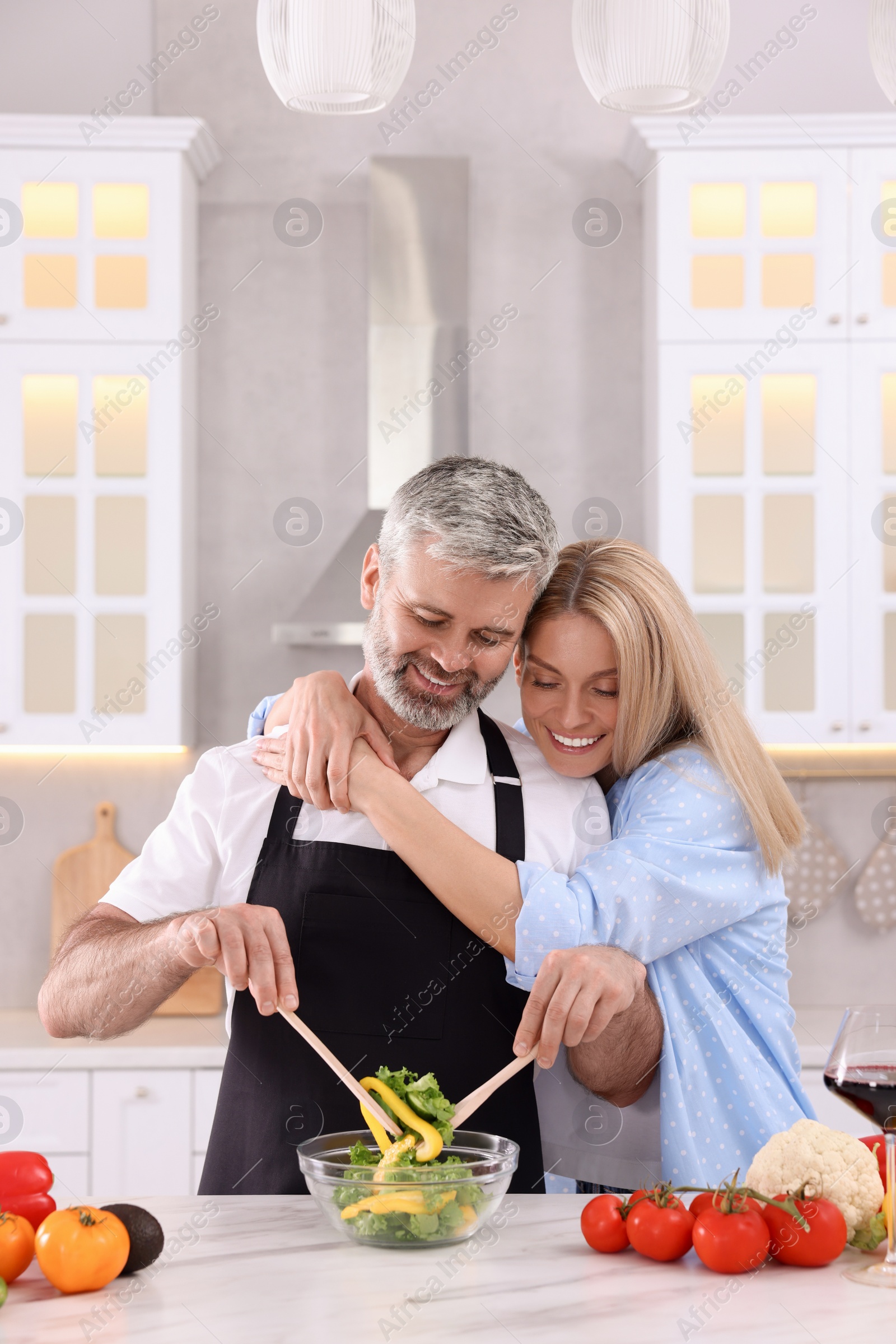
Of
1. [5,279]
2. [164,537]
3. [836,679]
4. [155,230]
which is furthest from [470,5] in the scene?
[836,679]

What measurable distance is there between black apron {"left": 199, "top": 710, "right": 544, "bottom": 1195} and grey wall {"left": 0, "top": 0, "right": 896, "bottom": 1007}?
1.83m

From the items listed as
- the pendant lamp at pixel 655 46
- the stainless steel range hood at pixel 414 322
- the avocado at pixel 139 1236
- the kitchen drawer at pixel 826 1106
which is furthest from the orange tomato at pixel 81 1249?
the stainless steel range hood at pixel 414 322

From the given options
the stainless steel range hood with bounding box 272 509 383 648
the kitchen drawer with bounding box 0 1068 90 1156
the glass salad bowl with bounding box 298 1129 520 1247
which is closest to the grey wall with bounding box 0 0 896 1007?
the stainless steel range hood with bounding box 272 509 383 648

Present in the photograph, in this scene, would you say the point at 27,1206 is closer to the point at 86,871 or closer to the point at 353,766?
the point at 353,766

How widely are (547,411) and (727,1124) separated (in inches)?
90.4

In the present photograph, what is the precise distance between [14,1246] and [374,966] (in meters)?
0.58

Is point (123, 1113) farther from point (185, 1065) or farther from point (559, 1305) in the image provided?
point (559, 1305)

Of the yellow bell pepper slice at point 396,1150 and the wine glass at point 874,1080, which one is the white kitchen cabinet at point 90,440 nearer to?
the yellow bell pepper slice at point 396,1150

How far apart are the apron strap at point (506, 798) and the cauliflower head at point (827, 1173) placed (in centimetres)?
56

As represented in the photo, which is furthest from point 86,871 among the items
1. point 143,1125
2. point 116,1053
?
point 143,1125

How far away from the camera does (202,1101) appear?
2709 mm

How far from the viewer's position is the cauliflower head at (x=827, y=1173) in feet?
3.44

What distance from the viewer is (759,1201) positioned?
1071 mm

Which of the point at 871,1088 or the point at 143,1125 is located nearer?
the point at 871,1088
